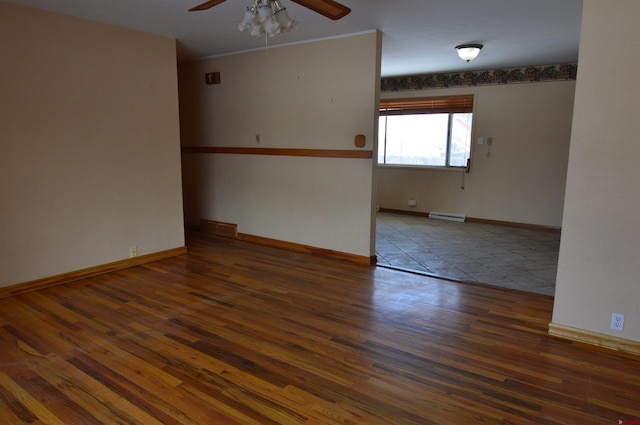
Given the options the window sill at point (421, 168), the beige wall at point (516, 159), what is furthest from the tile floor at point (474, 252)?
the window sill at point (421, 168)

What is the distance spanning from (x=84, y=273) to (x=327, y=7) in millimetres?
3200

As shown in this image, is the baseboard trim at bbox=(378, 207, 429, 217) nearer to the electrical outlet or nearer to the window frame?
the window frame

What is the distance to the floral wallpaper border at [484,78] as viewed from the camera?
572 cm

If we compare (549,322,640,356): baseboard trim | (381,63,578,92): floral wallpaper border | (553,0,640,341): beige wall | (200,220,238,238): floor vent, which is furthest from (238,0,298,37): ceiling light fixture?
(381,63,578,92): floral wallpaper border

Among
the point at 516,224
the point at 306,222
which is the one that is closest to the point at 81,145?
the point at 306,222

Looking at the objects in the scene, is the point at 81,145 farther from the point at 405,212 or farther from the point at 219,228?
the point at 405,212

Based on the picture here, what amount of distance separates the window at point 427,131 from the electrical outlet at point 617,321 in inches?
175

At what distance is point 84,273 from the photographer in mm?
3803

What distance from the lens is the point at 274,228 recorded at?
504cm

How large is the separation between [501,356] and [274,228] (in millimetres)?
3136

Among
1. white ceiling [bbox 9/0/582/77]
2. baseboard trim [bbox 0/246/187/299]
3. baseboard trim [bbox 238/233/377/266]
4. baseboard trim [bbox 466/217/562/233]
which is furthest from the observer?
baseboard trim [bbox 466/217/562/233]

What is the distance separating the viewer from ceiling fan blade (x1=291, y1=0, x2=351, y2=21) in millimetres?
2277

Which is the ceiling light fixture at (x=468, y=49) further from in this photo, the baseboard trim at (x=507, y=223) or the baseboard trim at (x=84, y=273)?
the baseboard trim at (x=84, y=273)

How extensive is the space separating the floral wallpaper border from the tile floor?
221cm
